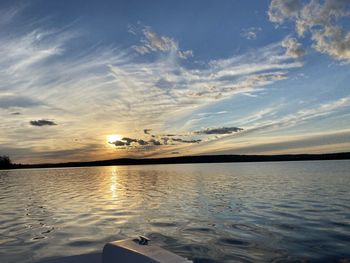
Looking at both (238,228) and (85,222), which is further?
(85,222)

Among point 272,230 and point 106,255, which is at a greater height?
point 106,255

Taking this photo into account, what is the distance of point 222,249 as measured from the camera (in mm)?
14422

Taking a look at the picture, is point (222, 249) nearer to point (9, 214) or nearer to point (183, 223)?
point (183, 223)

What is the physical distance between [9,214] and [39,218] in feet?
13.3

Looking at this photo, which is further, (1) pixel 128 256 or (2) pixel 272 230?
(2) pixel 272 230

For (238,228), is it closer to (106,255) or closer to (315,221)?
(315,221)

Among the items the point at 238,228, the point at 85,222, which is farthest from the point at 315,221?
the point at 85,222

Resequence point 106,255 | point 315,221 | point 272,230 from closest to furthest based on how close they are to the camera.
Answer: point 106,255
point 272,230
point 315,221

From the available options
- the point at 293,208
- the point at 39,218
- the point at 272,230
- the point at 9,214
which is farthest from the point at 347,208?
the point at 9,214

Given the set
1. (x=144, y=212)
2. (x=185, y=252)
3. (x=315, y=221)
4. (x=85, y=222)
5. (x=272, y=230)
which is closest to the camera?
(x=185, y=252)

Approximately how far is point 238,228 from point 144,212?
30.2 feet

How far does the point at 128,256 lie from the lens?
335 inches

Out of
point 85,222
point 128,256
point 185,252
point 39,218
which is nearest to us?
point 128,256

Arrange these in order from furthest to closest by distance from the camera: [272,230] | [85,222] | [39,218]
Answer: [39,218]
[85,222]
[272,230]
